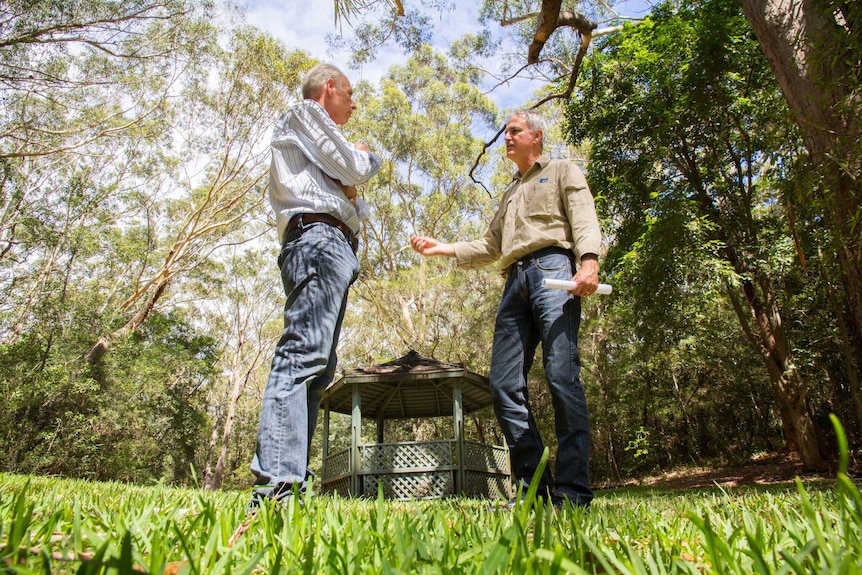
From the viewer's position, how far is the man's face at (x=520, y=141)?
9.50ft

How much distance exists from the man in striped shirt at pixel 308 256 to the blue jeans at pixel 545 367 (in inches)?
32.0

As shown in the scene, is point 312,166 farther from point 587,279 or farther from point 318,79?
point 587,279

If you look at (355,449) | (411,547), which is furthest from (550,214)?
(355,449)

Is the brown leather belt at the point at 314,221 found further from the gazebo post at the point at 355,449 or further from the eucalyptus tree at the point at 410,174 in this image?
the eucalyptus tree at the point at 410,174

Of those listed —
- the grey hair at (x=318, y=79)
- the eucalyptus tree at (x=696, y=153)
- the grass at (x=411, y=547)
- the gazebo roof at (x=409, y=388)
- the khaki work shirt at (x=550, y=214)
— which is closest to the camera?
the grass at (x=411, y=547)

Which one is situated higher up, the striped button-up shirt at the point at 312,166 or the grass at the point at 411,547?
the striped button-up shirt at the point at 312,166

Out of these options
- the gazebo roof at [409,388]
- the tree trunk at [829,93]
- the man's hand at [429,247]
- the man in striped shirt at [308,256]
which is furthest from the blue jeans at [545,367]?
the gazebo roof at [409,388]

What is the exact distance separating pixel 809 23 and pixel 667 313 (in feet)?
20.0

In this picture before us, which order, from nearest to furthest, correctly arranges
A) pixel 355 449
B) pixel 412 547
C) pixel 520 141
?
1. pixel 412 547
2. pixel 520 141
3. pixel 355 449

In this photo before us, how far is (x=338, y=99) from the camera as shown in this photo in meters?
2.38

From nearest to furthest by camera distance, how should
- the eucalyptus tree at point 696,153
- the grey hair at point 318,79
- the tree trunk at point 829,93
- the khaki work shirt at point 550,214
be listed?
the grey hair at point 318,79
the khaki work shirt at point 550,214
the tree trunk at point 829,93
the eucalyptus tree at point 696,153

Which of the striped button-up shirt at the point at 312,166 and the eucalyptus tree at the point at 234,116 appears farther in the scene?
the eucalyptus tree at the point at 234,116

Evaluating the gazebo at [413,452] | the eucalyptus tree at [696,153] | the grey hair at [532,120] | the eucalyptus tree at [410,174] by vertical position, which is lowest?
the gazebo at [413,452]

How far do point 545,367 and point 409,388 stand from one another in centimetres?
935
